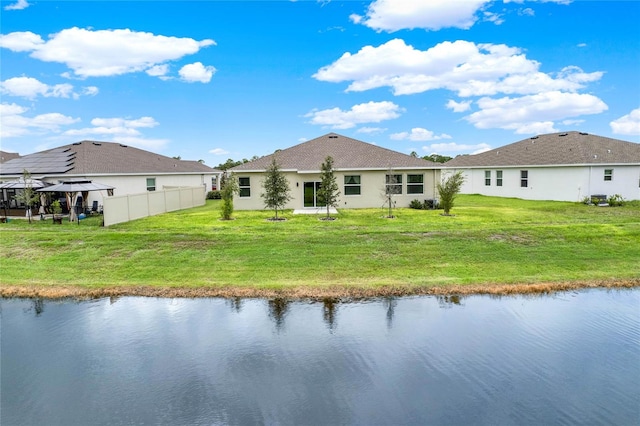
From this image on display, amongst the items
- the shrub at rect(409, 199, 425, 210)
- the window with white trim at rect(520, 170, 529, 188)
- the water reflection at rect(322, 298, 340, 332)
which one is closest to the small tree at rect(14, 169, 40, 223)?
the water reflection at rect(322, 298, 340, 332)

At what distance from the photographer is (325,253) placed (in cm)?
1474

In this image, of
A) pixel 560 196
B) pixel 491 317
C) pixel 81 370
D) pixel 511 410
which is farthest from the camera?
pixel 560 196

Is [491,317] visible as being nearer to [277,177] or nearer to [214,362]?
[214,362]

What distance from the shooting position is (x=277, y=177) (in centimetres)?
2114

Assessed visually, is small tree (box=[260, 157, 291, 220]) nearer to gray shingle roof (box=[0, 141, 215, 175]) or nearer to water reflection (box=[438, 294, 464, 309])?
water reflection (box=[438, 294, 464, 309])

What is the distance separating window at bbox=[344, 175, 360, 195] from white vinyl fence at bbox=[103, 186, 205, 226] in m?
11.7

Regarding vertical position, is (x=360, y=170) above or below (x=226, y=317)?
above

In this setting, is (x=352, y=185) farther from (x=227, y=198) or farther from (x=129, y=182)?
(x=129, y=182)

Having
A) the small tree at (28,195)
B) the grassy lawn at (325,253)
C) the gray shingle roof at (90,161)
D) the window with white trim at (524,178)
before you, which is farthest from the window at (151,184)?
the window with white trim at (524,178)

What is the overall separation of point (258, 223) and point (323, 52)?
13859 mm

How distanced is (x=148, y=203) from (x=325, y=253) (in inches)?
551

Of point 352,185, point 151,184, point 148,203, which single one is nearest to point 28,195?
point 148,203

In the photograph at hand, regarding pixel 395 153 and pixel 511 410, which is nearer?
pixel 511 410

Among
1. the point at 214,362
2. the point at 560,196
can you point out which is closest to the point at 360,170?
the point at 560,196
